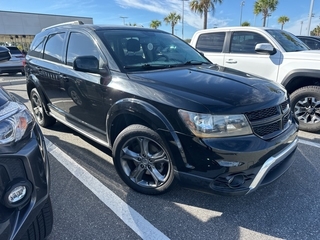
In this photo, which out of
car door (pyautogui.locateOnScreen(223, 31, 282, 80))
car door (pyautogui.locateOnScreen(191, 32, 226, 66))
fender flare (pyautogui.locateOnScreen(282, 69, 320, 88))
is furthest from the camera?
car door (pyautogui.locateOnScreen(191, 32, 226, 66))

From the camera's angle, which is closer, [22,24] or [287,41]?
[287,41]

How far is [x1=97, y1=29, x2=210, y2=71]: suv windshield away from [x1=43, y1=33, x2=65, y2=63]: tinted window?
95 cm

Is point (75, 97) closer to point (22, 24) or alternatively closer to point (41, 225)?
point (41, 225)

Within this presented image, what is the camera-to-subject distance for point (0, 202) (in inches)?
54.6

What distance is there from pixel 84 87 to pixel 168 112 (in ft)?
4.61

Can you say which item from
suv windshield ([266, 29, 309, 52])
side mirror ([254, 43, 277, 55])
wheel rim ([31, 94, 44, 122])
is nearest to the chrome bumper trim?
side mirror ([254, 43, 277, 55])

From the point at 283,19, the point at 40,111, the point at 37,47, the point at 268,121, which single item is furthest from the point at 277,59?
the point at 283,19

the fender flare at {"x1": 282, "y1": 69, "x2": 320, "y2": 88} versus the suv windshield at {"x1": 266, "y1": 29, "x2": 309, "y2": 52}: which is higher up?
the suv windshield at {"x1": 266, "y1": 29, "x2": 309, "y2": 52}

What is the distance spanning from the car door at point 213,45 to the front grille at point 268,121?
335cm

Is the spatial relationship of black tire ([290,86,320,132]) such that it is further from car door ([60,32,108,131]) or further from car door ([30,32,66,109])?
car door ([30,32,66,109])

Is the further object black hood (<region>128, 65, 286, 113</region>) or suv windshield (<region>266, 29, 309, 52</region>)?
suv windshield (<region>266, 29, 309, 52</region>)

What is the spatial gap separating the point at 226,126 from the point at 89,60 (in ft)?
5.33

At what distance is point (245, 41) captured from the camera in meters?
5.34

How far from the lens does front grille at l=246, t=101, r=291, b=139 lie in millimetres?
2182
